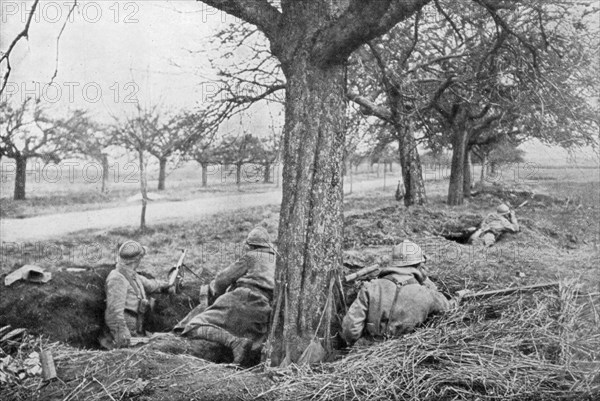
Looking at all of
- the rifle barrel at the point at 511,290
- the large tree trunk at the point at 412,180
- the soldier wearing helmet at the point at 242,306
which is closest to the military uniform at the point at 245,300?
the soldier wearing helmet at the point at 242,306

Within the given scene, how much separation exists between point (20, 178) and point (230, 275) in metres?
6.86

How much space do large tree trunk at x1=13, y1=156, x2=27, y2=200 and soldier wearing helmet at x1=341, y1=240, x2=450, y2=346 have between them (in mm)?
8471

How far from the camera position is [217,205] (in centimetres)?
1475

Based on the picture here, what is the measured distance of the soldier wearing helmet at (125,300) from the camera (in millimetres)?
6145

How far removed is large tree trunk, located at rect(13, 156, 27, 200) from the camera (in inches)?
434

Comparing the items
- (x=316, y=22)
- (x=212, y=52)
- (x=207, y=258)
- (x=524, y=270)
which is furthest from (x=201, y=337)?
(x=212, y=52)

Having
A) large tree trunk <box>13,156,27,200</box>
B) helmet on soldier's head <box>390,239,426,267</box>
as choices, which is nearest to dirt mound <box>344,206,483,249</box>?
helmet on soldier's head <box>390,239,426,267</box>

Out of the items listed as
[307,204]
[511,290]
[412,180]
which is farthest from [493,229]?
[307,204]

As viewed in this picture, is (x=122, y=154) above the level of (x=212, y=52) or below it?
below

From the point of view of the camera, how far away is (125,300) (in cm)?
630

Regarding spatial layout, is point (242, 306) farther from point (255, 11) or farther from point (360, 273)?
point (255, 11)

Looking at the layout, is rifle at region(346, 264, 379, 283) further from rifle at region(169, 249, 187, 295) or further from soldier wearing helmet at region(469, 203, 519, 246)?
soldier wearing helmet at region(469, 203, 519, 246)

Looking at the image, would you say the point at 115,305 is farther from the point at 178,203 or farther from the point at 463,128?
the point at 463,128

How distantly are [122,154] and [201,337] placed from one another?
634 centimetres
